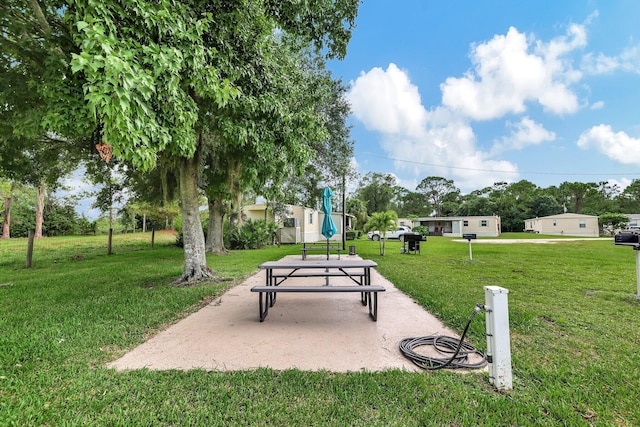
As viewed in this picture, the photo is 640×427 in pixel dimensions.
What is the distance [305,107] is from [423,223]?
34.2 meters

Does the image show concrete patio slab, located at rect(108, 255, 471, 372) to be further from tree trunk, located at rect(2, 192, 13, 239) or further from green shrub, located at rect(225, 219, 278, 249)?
tree trunk, located at rect(2, 192, 13, 239)

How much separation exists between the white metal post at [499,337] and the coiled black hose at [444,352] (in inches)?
4.2

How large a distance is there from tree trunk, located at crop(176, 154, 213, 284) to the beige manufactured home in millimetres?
41102

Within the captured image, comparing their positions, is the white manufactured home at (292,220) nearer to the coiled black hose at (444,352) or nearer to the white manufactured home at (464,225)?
the coiled black hose at (444,352)

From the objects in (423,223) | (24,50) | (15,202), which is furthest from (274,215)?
(423,223)

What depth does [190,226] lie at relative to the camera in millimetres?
6152

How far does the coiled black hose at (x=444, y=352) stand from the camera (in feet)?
7.75

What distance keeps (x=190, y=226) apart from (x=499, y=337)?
19.1 ft

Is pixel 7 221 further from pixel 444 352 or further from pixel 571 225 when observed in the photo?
pixel 571 225

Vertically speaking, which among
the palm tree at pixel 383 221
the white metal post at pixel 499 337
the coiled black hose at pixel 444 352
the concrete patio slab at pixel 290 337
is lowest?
the concrete patio slab at pixel 290 337

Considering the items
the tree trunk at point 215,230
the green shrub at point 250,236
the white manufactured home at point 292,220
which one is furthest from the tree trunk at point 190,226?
the white manufactured home at point 292,220

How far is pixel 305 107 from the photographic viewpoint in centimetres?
627

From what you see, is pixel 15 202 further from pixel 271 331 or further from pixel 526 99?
pixel 526 99

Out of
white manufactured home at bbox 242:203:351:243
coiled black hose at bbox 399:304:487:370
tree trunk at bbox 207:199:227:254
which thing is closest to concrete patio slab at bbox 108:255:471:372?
coiled black hose at bbox 399:304:487:370
